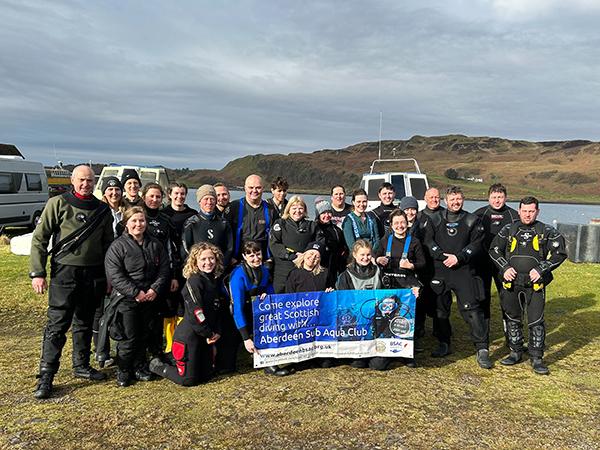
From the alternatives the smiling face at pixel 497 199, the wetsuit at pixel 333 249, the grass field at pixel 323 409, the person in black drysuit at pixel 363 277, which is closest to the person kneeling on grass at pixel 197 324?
the grass field at pixel 323 409

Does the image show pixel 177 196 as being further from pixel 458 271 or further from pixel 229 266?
pixel 458 271

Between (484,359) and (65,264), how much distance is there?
4.97 m

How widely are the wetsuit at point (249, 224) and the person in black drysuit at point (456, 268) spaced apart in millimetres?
2140

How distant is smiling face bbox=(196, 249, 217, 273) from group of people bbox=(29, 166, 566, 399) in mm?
12

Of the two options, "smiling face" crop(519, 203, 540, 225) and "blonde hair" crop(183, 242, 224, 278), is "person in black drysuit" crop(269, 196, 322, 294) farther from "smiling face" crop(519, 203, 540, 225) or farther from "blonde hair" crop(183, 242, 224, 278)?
"smiling face" crop(519, 203, 540, 225)

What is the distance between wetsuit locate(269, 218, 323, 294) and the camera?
5617mm

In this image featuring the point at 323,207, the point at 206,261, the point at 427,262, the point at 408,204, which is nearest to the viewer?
the point at 206,261

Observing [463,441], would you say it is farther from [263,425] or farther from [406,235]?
[406,235]

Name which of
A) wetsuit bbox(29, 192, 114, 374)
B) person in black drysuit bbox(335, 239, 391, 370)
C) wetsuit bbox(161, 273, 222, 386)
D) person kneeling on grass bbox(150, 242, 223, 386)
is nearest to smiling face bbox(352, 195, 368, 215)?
person in black drysuit bbox(335, 239, 391, 370)

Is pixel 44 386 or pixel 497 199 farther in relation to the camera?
pixel 497 199

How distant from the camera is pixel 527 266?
5.46 meters

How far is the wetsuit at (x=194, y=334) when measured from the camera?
479 centimetres

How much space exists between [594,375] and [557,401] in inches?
43.6

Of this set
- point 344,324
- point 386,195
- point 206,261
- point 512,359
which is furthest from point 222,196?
point 512,359
